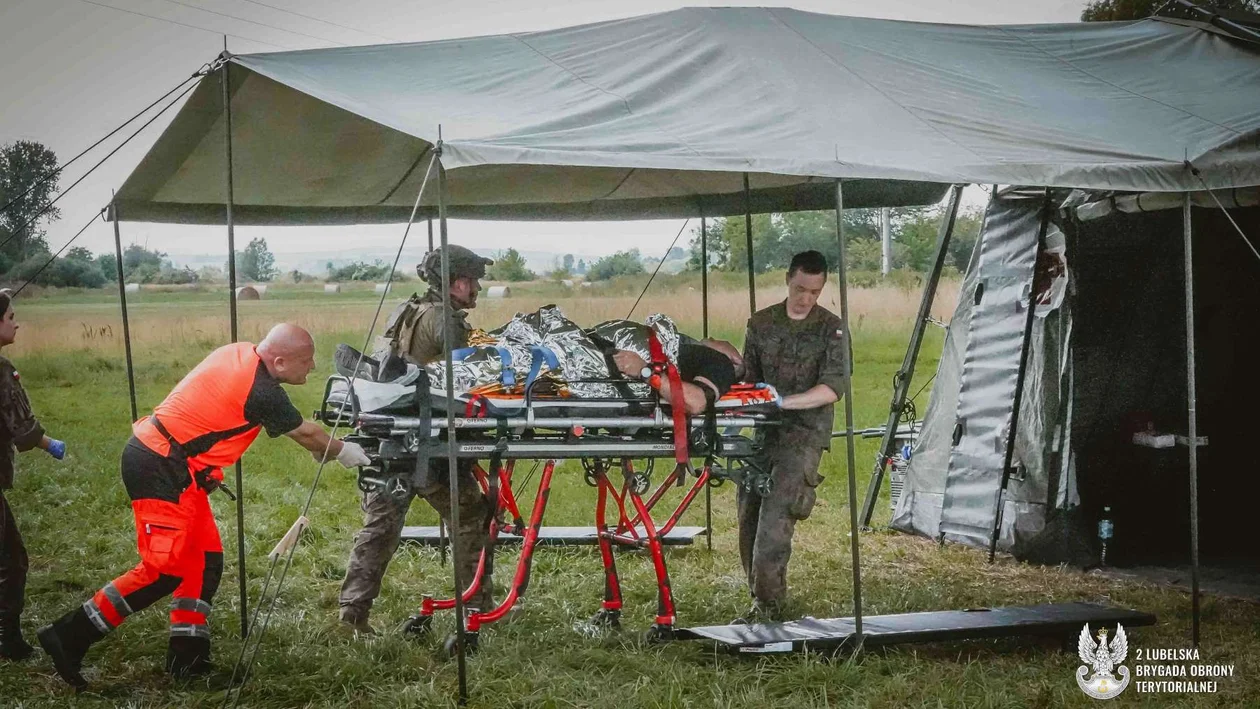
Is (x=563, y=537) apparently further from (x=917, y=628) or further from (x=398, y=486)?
(x=917, y=628)

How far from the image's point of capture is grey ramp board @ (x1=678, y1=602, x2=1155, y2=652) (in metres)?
4.95

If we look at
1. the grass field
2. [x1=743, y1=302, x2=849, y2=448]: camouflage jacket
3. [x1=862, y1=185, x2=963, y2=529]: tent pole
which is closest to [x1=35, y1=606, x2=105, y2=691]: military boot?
the grass field

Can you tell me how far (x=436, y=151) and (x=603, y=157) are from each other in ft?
2.07

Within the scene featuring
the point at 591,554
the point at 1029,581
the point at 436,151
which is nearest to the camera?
the point at 436,151

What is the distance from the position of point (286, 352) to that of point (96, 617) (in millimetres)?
1251

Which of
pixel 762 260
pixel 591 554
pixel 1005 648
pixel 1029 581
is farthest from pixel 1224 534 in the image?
pixel 762 260

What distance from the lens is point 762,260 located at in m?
15.9

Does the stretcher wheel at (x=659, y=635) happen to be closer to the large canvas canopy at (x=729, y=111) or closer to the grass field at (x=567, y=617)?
the grass field at (x=567, y=617)

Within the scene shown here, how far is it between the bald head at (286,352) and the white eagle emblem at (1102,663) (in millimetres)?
3421

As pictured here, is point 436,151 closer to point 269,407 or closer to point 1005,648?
point 269,407


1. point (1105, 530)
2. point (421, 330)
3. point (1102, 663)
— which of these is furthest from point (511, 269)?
point (1102, 663)

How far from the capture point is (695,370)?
5254mm

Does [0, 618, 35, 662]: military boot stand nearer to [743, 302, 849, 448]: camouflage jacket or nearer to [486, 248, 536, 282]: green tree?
[743, 302, 849, 448]: camouflage jacket

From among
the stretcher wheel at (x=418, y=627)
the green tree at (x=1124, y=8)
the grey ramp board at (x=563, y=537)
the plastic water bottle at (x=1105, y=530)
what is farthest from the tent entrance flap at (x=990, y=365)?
the green tree at (x=1124, y=8)
